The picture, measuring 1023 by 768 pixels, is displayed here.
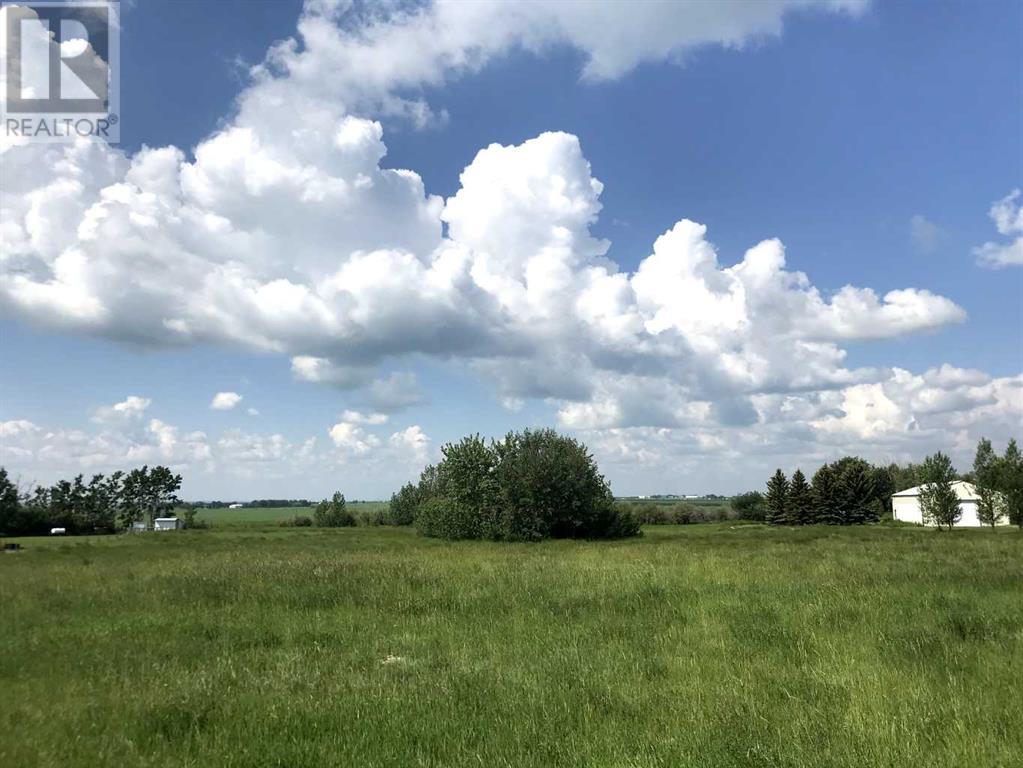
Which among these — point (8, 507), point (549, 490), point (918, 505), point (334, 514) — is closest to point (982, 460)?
Result: point (918, 505)

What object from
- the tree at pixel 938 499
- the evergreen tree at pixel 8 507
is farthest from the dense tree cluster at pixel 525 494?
the evergreen tree at pixel 8 507

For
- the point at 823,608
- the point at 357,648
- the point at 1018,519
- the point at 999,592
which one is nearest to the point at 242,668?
the point at 357,648

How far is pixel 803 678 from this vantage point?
8.37 metres

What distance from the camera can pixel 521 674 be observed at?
28.8ft

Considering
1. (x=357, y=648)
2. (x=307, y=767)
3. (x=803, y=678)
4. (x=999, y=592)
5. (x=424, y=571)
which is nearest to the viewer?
(x=307, y=767)

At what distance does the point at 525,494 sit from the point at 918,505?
2524 inches

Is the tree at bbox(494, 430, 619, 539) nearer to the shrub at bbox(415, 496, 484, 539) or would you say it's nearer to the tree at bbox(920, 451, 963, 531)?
the shrub at bbox(415, 496, 484, 539)

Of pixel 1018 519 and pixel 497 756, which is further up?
pixel 497 756

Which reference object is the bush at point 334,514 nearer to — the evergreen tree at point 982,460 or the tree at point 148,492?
the tree at point 148,492

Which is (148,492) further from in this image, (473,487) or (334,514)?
(473,487)

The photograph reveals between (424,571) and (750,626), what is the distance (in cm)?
1197

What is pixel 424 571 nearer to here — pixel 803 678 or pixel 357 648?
pixel 357 648

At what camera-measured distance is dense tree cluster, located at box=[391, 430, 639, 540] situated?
2281 inches

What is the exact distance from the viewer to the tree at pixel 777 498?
97850mm
